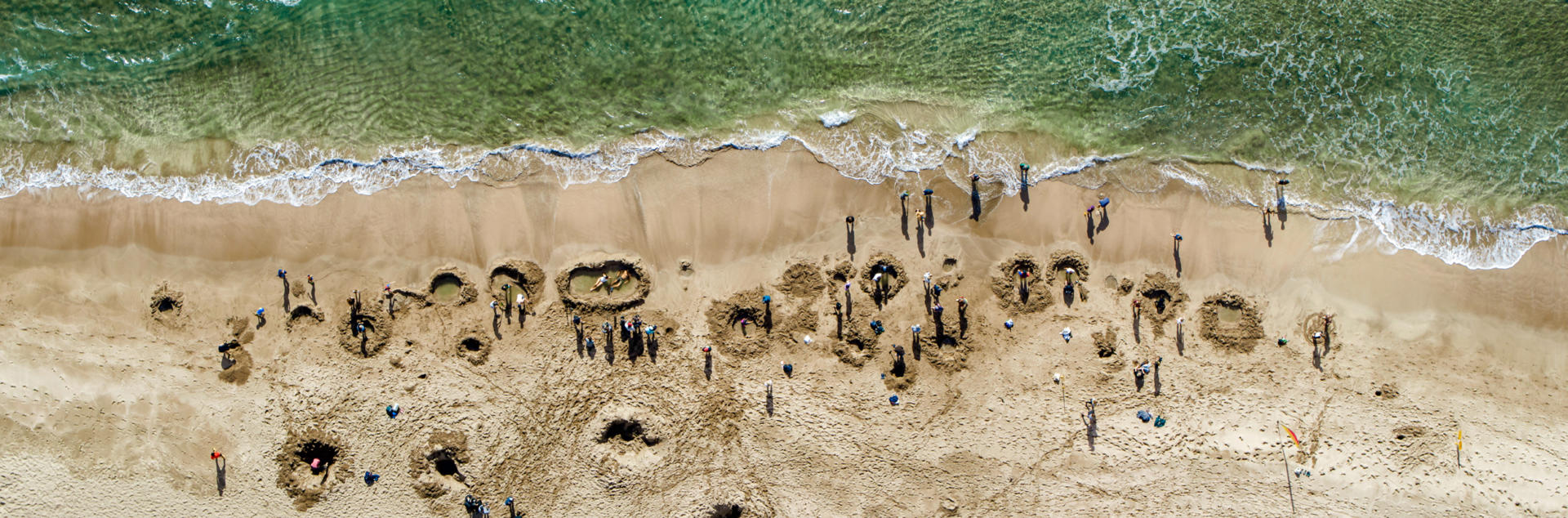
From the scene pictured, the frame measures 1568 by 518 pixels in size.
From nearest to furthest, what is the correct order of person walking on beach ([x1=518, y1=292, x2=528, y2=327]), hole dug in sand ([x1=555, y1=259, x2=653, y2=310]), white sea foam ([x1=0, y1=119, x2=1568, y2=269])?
person walking on beach ([x1=518, y1=292, x2=528, y2=327]) → hole dug in sand ([x1=555, y1=259, x2=653, y2=310]) → white sea foam ([x1=0, y1=119, x2=1568, y2=269])

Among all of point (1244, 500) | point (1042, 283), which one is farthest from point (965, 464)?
Result: point (1244, 500)

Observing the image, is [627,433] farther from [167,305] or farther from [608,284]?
[167,305]

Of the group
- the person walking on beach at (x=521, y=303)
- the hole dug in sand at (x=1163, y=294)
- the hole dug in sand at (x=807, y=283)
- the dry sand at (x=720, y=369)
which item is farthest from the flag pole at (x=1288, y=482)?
the person walking on beach at (x=521, y=303)

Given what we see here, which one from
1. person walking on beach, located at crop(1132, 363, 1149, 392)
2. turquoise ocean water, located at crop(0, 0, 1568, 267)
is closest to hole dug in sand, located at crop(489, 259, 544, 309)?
turquoise ocean water, located at crop(0, 0, 1568, 267)

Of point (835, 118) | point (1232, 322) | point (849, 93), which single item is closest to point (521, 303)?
point (835, 118)

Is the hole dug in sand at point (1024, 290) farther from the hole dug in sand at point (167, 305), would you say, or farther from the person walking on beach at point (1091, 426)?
the hole dug in sand at point (167, 305)

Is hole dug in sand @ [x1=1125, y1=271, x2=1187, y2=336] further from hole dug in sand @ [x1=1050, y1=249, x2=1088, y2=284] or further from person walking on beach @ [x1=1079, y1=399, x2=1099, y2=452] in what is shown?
person walking on beach @ [x1=1079, y1=399, x2=1099, y2=452]

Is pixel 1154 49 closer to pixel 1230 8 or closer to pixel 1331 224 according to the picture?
pixel 1230 8
